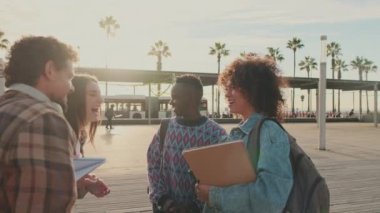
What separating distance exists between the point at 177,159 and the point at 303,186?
1.01 metres

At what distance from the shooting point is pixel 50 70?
172 centimetres

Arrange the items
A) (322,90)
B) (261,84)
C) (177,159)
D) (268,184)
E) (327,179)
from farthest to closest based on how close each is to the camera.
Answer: (322,90), (327,179), (177,159), (261,84), (268,184)

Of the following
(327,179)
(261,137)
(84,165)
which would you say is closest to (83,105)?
(84,165)

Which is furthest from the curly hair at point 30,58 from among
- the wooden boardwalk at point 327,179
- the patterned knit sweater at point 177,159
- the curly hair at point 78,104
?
the wooden boardwalk at point 327,179

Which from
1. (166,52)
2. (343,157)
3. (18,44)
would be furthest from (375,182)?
(166,52)

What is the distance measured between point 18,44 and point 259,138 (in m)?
0.98

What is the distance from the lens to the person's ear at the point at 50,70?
1714mm

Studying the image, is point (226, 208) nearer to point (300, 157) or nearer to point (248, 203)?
point (248, 203)

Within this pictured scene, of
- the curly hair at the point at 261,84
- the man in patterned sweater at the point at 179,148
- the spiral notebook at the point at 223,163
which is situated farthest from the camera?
the man in patterned sweater at the point at 179,148

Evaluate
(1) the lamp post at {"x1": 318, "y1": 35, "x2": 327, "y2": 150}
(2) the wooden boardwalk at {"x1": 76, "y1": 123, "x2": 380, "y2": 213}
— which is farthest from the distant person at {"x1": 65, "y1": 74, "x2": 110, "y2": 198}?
(1) the lamp post at {"x1": 318, "y1": 35, "x2": 327, "y2": 150}

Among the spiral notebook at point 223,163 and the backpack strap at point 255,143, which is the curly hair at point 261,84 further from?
the spiral notebook at point 223,163

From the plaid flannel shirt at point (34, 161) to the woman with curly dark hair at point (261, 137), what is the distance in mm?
701

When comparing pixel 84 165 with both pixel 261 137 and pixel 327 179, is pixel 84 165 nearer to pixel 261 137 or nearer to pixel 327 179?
pixel 261 137

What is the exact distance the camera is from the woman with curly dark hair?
1.95 m
